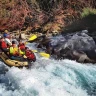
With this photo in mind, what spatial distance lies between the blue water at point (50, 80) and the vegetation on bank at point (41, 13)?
440 cm

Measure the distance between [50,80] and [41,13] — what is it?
6824 millimetres

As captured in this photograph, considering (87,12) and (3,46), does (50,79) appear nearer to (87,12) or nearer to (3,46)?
(3,46)

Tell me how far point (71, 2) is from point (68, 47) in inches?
208

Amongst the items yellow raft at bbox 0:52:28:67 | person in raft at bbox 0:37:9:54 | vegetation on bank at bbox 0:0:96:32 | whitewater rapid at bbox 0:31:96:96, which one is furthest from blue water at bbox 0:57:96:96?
vegetation on bank at bbox 0:0:96:32

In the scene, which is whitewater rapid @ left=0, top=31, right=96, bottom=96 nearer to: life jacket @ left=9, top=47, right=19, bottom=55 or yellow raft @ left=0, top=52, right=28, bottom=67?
yellow raft @ left=0, top=52, right=28, bottom=67

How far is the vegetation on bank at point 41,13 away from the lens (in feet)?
50.6

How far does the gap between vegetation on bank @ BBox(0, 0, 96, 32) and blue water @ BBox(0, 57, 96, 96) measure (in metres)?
4.40

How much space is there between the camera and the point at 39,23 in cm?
1608

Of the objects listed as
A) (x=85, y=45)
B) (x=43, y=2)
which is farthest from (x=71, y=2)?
(x=85, y=45)

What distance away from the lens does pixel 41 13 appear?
16.3 m

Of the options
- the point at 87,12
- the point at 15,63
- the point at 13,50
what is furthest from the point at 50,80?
the point at 87,12

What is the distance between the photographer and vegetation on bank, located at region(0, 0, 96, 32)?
15.4 m

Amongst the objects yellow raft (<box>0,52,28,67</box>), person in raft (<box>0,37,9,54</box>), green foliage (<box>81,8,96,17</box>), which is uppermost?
person in raft (<box>0,37,9,54</box>)

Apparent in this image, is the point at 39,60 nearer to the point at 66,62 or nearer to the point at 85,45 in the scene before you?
the point at 66,62
